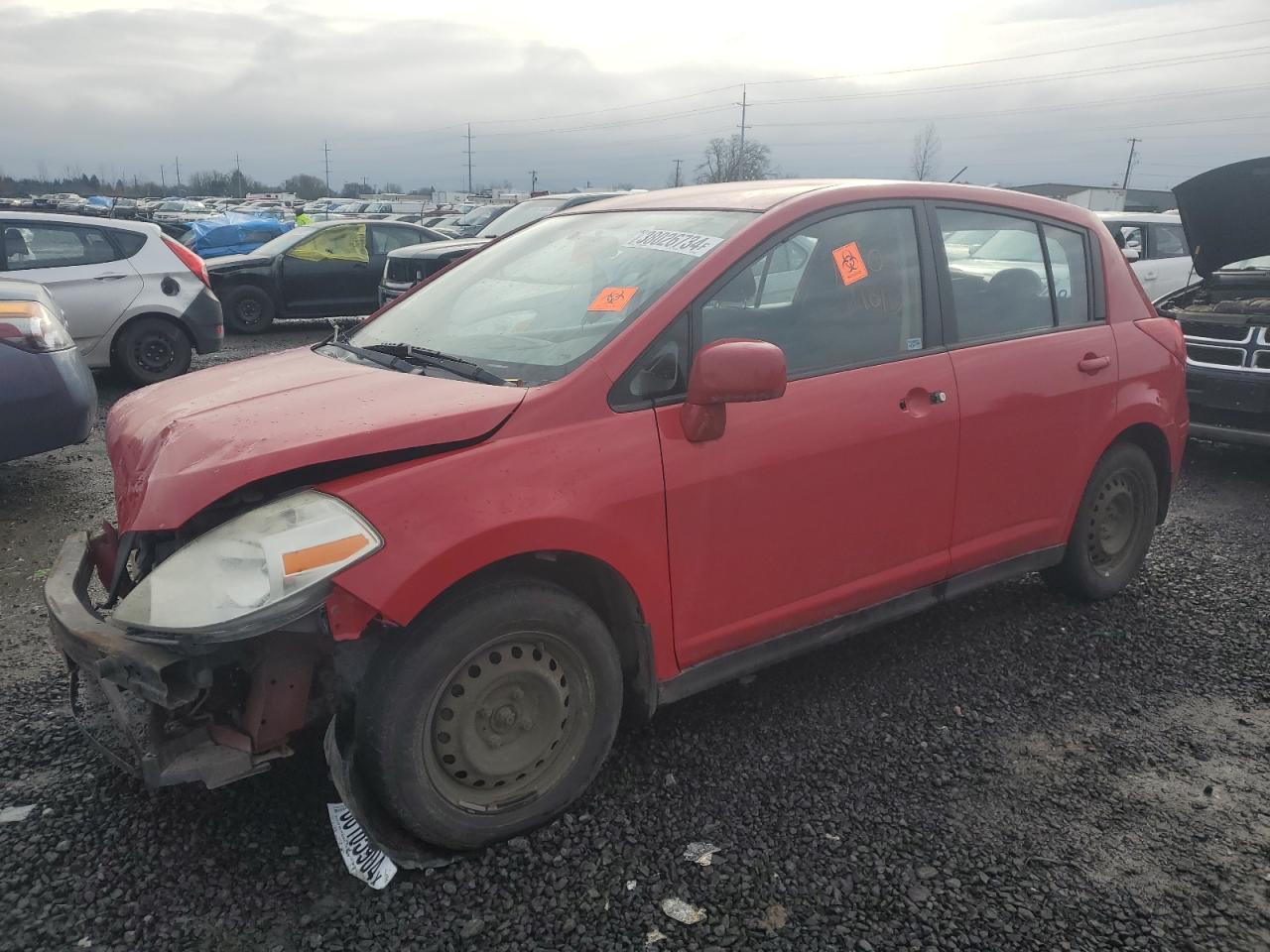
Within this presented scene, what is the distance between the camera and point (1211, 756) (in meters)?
3.19

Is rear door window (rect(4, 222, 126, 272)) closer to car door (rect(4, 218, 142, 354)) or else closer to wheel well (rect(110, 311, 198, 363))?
car door (rect(4, 218, 142, 354))

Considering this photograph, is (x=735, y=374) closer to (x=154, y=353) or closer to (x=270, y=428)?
(x=270, y=428)

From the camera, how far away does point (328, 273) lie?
43.5ft

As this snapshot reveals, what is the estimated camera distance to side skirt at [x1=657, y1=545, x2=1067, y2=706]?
2.97 m

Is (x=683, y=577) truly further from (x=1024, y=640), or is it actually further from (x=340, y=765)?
(x=1024, y=640)

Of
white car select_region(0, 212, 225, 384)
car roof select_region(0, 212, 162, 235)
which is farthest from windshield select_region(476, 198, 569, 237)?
car roof select_region(0, 212, 162, 235)

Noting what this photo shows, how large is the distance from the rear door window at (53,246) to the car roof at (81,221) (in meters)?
0.04

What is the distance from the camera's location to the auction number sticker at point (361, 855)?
8.23 feet

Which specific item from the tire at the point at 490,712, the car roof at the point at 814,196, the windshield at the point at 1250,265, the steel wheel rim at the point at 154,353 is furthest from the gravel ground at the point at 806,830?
the steel wheel rim at the point at 154,353

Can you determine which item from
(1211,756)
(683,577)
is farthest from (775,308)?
(1211,756)

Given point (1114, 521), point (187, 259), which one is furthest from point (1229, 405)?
point (187, 259)

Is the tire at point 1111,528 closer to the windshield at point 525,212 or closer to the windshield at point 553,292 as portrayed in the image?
the windshield at point 553,292

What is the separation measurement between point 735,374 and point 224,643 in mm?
1450

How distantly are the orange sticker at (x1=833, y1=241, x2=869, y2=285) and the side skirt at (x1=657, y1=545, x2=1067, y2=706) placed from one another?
1146 mm
